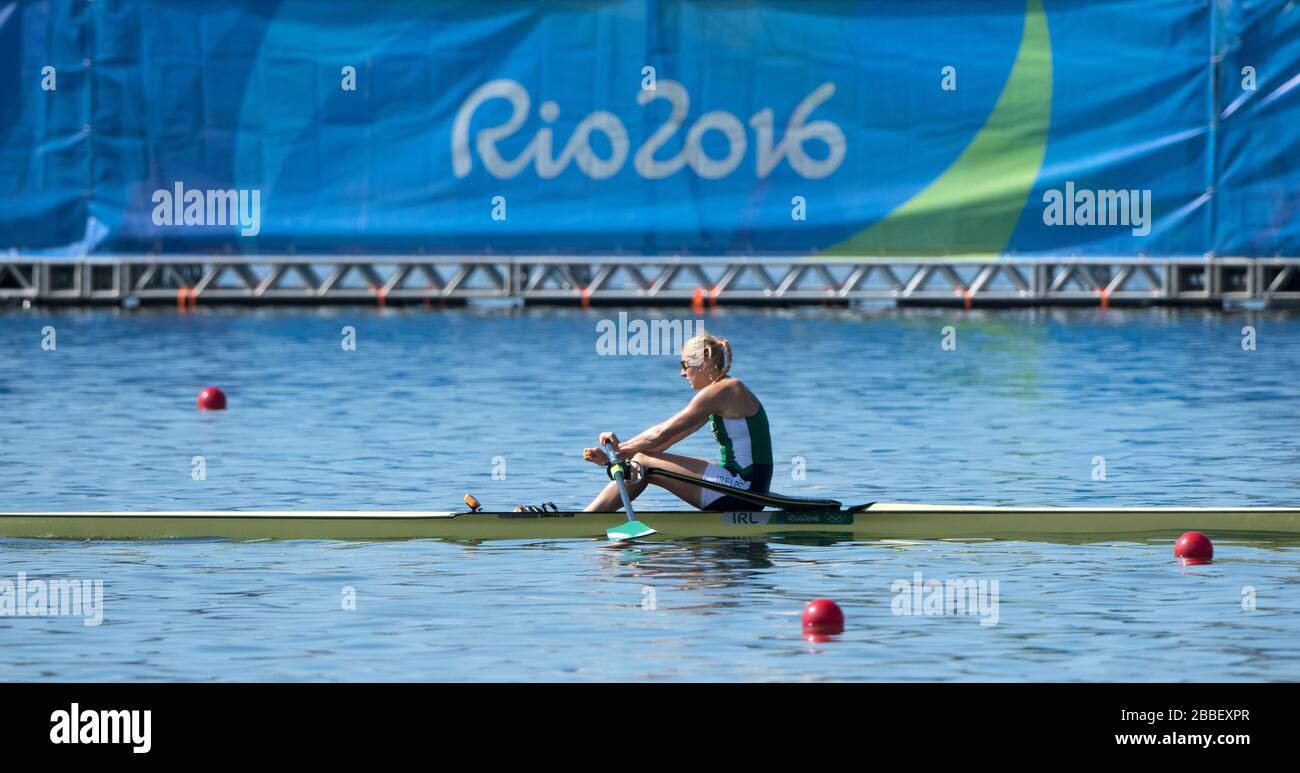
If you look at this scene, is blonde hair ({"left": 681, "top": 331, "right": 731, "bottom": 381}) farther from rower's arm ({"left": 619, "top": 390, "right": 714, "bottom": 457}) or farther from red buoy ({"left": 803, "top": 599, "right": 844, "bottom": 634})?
red buoy ({"left": 803, "top": 599, "right": 844, "bottom": 634})

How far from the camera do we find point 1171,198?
34969mm

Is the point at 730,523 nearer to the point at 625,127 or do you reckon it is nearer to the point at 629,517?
the point at 629,517

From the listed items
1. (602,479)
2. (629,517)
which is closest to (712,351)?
(629,517)

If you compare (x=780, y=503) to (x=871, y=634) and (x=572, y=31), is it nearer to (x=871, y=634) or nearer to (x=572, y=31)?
(x=871, y=634)

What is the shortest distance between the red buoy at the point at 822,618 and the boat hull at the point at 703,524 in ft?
9.97

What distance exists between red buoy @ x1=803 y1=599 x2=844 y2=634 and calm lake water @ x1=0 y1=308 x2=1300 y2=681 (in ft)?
0.53

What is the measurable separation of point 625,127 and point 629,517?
2014 cm

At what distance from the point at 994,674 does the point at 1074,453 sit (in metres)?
10.2

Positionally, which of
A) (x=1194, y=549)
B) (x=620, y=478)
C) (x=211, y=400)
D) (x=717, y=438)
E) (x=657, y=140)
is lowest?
(x=1194, y=549)

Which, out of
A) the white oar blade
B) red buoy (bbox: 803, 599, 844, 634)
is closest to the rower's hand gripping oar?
the white oar blade

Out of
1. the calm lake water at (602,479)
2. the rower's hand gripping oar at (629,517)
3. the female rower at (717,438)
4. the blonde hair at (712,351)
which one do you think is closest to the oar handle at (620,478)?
the rower's hand gripping oar at (629,517)

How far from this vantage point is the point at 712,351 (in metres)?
16.4

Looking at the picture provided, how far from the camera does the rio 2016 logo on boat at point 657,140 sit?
35.8 m
